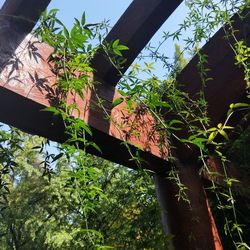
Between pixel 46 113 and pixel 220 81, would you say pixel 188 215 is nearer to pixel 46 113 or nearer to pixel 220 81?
pixel 220 81

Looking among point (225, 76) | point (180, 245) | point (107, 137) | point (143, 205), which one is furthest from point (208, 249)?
point (225, 76)

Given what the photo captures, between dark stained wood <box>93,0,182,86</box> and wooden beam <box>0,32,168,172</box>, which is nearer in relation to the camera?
wooden beam <box>0,32,168,172</box>

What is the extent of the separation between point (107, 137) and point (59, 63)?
298 millimetres

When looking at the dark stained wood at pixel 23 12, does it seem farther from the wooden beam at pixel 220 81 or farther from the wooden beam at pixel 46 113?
the wooden beam at pixel 220 81

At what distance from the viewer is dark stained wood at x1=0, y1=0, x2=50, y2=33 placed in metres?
1.03


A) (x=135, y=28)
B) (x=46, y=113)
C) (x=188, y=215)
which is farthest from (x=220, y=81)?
(x=46, y=113)

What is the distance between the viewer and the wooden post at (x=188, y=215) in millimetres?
1354

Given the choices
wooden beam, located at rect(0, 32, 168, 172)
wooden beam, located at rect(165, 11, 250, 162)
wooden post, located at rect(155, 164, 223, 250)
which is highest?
wooden beam, located at rect(165, 11, 250, 162)

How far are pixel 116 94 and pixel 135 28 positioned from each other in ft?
0.84

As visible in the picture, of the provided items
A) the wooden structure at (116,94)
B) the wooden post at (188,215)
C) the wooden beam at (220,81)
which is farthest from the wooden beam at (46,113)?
the wooden beam at (220,81)

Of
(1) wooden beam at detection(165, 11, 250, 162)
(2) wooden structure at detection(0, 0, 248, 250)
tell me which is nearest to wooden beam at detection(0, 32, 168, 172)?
(2) wooden structure at detection(0, 0, 248, 250)


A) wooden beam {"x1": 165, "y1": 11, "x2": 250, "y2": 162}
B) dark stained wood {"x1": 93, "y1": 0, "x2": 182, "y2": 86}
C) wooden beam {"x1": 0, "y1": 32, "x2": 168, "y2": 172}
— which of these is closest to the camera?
wooden beam {"x1": 0, "y1": 32, "x2": 168, "y2": 172}

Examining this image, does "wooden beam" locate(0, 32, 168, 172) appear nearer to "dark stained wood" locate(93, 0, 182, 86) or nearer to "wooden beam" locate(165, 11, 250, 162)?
"dark stained wood" locate(93, 0, 182, 86)

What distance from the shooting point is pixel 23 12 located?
3.44 ft
